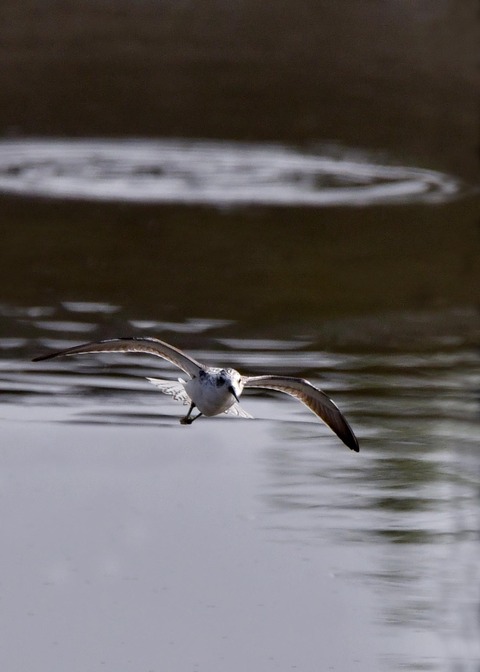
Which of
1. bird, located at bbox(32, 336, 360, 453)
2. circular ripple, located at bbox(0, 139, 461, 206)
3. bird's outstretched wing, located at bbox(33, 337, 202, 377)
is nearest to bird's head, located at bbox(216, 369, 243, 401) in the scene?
bird, located at bbox(32, 336, 360, 453)

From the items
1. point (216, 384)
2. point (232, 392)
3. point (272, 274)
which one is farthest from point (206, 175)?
point (232, 392)

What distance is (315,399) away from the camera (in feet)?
24.1

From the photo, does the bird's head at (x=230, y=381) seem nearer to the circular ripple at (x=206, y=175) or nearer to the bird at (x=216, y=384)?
the bird at (x=216, y=384)

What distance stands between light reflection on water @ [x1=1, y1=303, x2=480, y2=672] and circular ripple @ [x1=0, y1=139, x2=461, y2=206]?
3.93 meters

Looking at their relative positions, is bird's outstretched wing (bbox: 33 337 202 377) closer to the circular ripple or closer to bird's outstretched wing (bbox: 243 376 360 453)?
bird's outstretched wing (bbox: 243 376 360 453)

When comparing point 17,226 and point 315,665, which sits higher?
point 17,226

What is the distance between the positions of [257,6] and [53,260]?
8429mm

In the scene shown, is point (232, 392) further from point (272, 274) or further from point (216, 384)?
point (272, 274)

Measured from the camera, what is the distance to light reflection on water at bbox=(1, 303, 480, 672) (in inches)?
292

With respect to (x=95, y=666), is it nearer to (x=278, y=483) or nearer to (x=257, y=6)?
(x=278, y=483)

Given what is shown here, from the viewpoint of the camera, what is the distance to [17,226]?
14312 millimetres

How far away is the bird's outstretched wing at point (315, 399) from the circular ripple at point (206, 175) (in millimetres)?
8080

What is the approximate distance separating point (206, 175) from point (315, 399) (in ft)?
30.6

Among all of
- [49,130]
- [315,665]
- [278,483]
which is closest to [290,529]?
[278,483]
